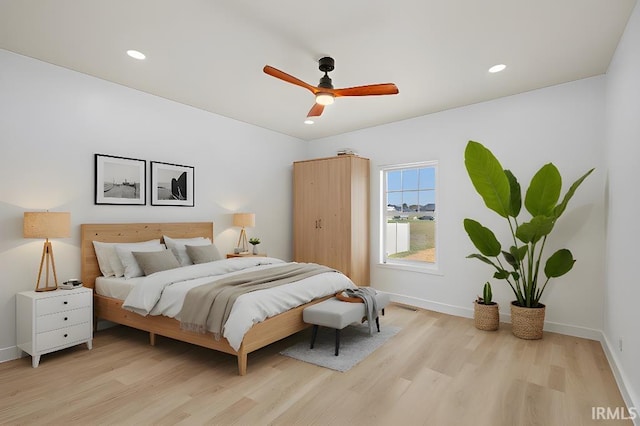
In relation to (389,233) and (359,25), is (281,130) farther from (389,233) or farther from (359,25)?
(359,25)

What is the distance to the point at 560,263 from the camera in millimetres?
3539

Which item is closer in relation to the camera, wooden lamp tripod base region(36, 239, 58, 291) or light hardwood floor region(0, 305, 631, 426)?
light hardwood floor region(0, 305, 631, 426)

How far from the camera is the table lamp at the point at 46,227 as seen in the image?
308 centimetres

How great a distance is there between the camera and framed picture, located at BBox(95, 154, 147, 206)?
152 inches

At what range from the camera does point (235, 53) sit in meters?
3.19

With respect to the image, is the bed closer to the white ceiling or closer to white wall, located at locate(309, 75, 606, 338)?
the white ceiling

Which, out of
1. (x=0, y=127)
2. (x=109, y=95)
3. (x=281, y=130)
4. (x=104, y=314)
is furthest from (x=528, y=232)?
(x=0, y=127)

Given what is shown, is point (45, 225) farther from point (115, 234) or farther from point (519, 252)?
point (519, 252)

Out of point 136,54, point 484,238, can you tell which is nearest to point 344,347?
point 484,238

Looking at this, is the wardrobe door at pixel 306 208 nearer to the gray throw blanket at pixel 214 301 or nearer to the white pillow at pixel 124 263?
the gray throw blanket at pixel 214 301

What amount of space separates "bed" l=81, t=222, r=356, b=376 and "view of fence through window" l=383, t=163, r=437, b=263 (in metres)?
2.25

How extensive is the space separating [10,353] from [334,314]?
3023 millimetres

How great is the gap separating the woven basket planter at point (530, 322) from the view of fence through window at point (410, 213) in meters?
1.53

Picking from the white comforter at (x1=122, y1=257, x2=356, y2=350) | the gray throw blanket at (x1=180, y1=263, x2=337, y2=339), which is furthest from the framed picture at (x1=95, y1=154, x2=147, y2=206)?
the gray throw blanket at (x1=180, y1=263, x2=337, y2=339)
